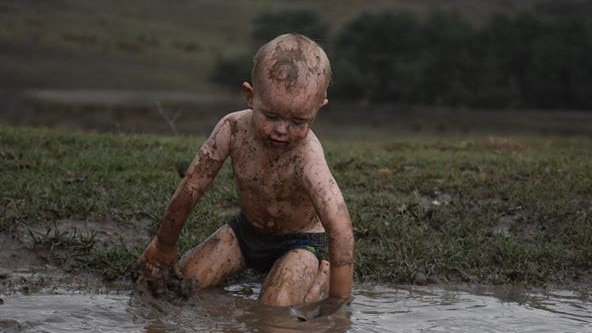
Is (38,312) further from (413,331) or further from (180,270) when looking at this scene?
(413,331)

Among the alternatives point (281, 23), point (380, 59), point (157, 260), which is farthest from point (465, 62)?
point (157, 260)

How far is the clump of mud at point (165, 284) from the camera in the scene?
507cm

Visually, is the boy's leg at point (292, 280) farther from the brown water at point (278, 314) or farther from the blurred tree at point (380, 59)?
the blurred tree at point (380, 59)

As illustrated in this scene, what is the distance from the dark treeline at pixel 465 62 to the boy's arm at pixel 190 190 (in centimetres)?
2675

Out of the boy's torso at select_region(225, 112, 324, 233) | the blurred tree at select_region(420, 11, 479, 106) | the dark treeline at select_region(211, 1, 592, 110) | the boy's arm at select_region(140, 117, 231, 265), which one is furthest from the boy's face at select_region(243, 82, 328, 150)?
the blurred tree at select_region(420, 11, 479, 106)

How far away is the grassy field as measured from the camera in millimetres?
6000

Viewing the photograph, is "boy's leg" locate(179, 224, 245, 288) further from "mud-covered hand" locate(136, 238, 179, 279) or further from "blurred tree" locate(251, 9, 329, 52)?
"blurred tree" locate(251, 9, 329, 52)

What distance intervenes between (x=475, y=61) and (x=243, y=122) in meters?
29.3

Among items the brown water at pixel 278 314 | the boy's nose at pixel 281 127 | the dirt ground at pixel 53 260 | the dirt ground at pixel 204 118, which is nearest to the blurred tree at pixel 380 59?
the dirt ground at pixel 204 118

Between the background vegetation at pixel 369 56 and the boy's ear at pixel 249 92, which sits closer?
the boy's ear at pixel 249 92

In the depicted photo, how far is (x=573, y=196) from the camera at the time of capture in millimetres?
7434

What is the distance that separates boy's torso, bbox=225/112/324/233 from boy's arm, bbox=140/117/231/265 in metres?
0.07

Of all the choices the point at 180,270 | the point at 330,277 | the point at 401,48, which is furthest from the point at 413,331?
the point at 401,48

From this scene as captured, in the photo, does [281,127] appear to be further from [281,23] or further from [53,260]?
[281,23]
